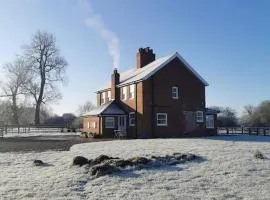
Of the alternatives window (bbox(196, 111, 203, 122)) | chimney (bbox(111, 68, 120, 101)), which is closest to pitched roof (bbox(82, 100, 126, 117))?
chimney (bbox(111, 68, 120, 101))

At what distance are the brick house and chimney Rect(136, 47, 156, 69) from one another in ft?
6.37

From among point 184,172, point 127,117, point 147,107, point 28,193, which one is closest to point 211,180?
point 184,172

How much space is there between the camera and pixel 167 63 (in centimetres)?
4294

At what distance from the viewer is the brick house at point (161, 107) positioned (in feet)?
136

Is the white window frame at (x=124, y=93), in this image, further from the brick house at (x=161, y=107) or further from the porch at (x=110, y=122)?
the porch at (x=110, y=122)

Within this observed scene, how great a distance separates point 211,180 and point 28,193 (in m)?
6.53

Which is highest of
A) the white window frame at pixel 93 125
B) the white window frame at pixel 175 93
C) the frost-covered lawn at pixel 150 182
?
the white window frame at pixel 175 93

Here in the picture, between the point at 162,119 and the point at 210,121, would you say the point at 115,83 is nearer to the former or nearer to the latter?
the point at 162,119

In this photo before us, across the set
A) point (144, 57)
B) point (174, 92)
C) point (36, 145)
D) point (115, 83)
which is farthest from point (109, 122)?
point (36, 145)

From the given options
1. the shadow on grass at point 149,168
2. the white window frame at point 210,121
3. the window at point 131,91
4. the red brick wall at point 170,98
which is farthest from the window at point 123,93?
the shadow on grass at point 149,168

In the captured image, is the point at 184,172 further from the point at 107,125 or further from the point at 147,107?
the point at 107,125

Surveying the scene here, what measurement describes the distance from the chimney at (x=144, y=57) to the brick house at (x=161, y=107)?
1940mm

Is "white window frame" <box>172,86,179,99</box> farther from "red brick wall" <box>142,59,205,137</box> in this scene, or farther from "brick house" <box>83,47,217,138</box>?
"red brick wall" <box>142,59,205,137</box>

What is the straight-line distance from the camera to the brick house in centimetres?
4159
